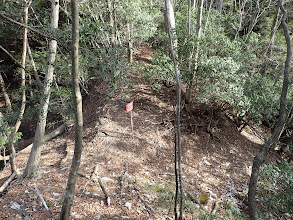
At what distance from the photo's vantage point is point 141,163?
258 inches

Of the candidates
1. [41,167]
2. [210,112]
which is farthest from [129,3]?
[41,167]

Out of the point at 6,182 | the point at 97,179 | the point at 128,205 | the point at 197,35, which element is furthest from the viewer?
the point at 197,35

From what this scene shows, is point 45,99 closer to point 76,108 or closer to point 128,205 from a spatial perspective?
point 76,108

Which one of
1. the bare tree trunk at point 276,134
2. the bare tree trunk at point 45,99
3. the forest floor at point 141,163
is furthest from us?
the bare tree trunk at point 45,99

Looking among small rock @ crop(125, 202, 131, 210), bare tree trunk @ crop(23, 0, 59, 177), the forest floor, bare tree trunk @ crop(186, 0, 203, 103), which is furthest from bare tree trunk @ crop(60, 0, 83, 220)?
bare tree trunk @ crop(186, 0, 203, 103)

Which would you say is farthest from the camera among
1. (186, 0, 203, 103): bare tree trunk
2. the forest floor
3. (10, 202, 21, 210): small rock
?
(186, 0, 203, 103): bare tree trunk

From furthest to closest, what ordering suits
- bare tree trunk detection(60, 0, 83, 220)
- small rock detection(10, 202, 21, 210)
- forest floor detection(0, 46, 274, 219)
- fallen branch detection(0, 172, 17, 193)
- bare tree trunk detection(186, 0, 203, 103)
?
bare tree trunk detection(186, 0, 203, 103) < fallen branch detection(0, 172, 17, 193) < forest floor detection(0, 46, 274, 219) < small rock detection(10, 202, 21, 210) < bare tree trunk detection(60, 0, 83, 220)

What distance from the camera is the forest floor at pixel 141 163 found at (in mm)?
4359

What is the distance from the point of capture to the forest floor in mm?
4359

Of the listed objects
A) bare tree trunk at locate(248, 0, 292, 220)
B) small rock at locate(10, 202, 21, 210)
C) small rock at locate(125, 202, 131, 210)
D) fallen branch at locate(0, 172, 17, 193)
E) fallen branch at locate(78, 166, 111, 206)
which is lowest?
fallen branch at locate(0, 172, 17, 193)

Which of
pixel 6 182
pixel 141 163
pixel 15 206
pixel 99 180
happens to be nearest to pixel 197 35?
pixel 141 163

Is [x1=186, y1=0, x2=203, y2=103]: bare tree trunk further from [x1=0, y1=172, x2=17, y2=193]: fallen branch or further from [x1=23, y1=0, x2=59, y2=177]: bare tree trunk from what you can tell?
[x1=0, y1=172, x2=17, y2=193]: fallen branch

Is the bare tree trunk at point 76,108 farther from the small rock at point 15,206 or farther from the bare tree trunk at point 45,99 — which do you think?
the bare tree trunk at point 45,99

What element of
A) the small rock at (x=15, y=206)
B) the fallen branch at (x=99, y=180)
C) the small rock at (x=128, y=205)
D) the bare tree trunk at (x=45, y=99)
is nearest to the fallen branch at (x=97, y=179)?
the fallen branch at (x=99, y=180)
